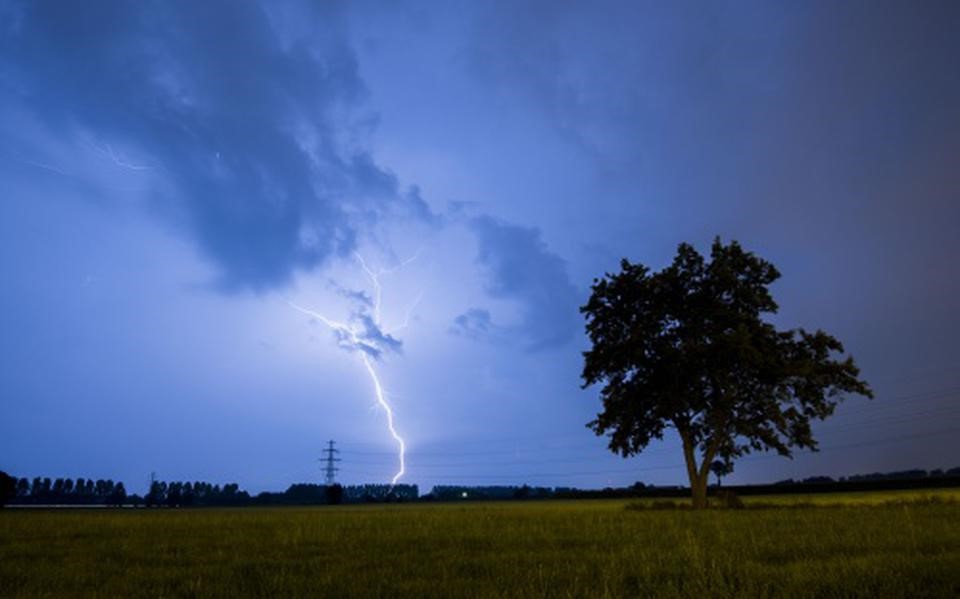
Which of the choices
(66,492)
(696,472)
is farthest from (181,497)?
(696,472)

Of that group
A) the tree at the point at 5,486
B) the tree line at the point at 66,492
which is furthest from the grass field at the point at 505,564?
the tree line at the point at 66,492

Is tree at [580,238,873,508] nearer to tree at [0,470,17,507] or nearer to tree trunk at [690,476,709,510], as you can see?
tree trunk at [690,476,709,510]

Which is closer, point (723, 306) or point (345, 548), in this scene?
point (345, 548)

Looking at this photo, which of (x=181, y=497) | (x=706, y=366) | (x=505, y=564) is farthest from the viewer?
(x=181, y=497)

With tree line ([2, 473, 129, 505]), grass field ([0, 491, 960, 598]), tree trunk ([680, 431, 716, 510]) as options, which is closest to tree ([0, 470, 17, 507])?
grass field ([0, 491, 960, 598])

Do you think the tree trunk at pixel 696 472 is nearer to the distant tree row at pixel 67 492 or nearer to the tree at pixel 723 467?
the tree at pixel 723 467

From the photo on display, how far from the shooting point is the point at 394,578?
286 inches

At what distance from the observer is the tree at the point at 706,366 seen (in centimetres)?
3444

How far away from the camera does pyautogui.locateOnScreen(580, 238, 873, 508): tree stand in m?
34.4

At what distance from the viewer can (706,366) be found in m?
34.4

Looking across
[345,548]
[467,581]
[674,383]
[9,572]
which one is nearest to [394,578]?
[467,581]

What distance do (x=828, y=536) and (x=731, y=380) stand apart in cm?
2519

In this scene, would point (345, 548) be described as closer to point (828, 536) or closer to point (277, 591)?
point (277, 591)

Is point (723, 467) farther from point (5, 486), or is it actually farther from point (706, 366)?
point (5, 486)
